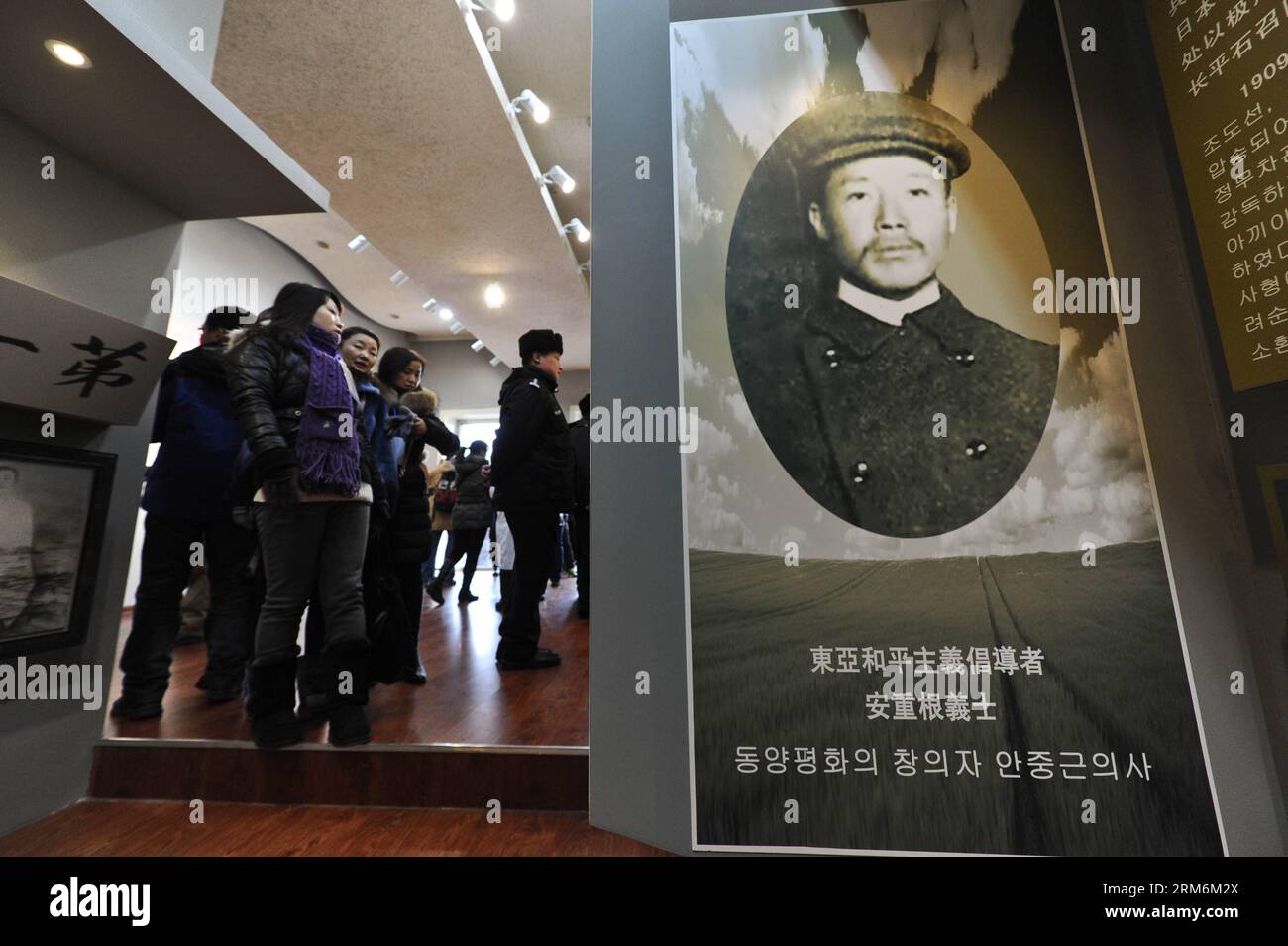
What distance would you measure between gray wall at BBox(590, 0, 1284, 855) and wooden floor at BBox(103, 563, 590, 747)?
1.22 feet

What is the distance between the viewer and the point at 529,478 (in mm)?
2307

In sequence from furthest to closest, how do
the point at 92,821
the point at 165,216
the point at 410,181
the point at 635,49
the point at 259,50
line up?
the point at 410,181 → the point at 259,50 → the point at 165,216 → the point at 635,49 → the point at 92,821

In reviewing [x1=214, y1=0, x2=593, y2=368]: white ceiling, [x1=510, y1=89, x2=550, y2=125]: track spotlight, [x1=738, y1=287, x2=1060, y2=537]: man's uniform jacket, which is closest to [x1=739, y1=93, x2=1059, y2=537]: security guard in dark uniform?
[x1=738, y1=287, x2=1060, y2=537]: man's uniform jacket

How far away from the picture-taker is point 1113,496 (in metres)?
1.36

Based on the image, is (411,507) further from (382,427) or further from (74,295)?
Result: (74,295)

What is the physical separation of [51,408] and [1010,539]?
Answer: 2603 millimetres

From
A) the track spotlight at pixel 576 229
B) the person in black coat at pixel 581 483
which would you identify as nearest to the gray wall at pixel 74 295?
the person in black coat at pixel 581 483

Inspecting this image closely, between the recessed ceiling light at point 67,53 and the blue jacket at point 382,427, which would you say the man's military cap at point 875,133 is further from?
the recessed ceiling light at point 67,53

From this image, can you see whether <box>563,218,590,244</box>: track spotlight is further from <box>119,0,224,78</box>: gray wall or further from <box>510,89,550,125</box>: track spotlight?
<box>119,0,224,78</box>: gray wall

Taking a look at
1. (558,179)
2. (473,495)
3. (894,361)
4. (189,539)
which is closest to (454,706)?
(189,539)

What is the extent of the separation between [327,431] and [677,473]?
108 centimetres

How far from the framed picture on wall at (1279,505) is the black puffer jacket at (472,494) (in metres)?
3.81
